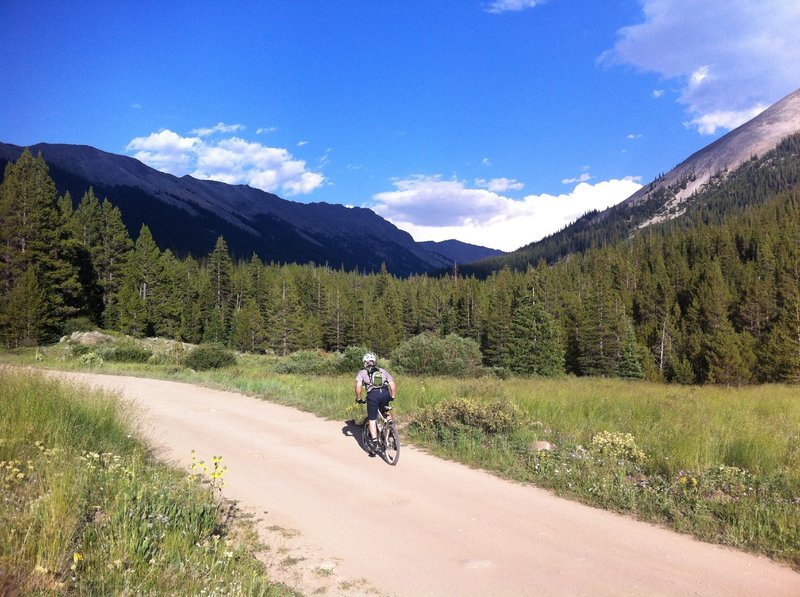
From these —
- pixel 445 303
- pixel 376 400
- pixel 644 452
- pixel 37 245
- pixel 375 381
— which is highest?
pixel 37 245

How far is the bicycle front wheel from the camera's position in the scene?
8.67 meters

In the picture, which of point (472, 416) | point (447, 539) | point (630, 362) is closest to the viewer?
point (447, 539)

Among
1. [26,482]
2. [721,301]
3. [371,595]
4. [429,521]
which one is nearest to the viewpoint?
[371,595]

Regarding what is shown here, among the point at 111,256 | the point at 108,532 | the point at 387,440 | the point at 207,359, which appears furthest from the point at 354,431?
the point at 111,256

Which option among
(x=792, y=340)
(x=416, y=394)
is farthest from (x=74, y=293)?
(x=792, y=340)

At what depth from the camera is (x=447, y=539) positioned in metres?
5.48

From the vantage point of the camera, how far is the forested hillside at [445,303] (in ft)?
151

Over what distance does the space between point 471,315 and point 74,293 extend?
230 ft

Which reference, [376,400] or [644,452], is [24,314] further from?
[644,452]

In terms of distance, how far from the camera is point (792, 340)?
55.5m

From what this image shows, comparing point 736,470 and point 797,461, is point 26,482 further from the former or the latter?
point 797,461

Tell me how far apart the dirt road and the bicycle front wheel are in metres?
0.20

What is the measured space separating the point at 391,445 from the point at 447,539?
11.3 ft

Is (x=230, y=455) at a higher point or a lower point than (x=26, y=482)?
lower
